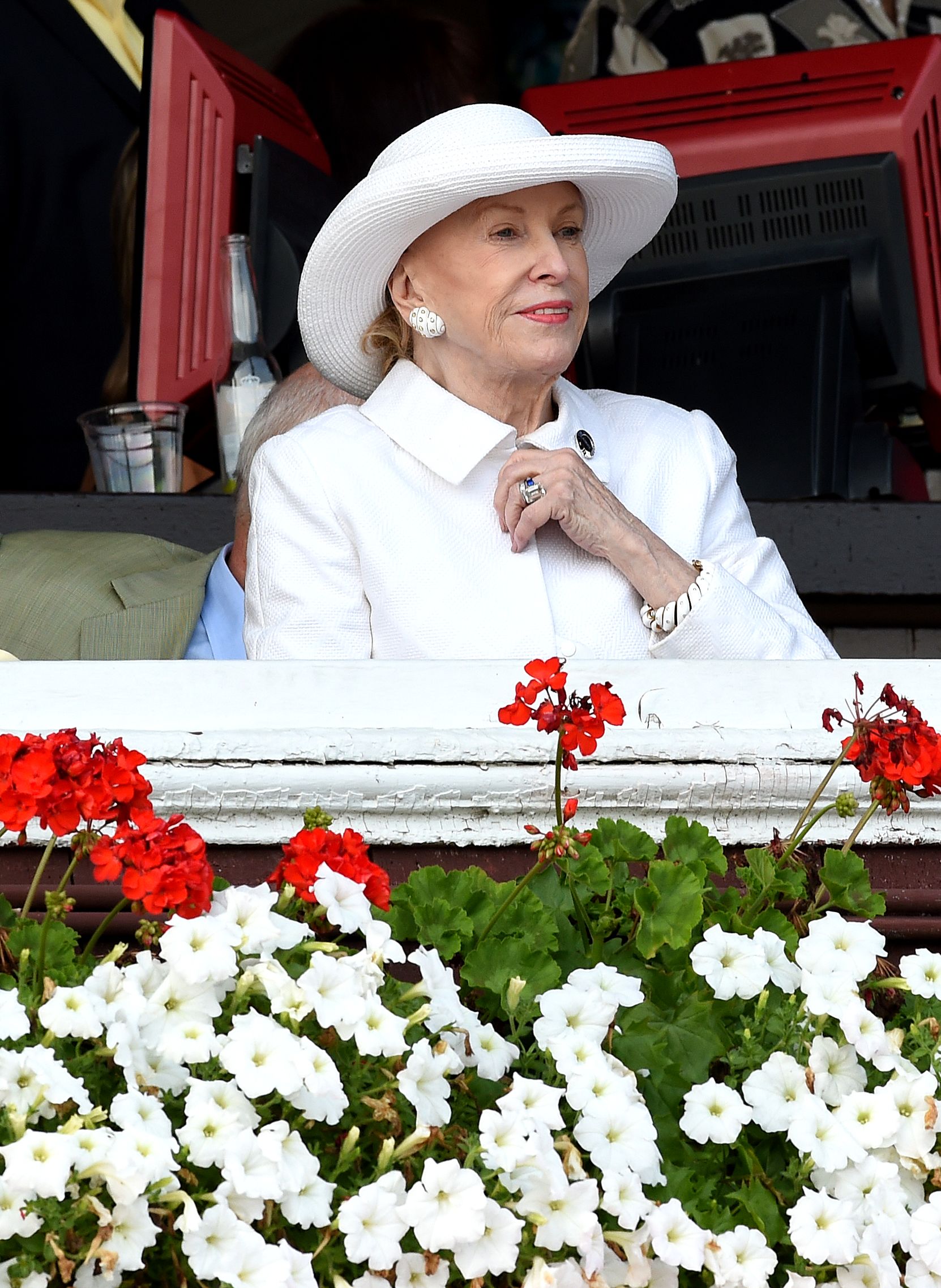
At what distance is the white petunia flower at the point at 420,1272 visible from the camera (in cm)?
74

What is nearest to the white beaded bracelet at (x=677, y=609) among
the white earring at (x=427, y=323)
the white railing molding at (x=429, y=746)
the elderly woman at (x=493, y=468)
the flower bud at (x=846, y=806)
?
the elderly woman at (x=493, y=468)

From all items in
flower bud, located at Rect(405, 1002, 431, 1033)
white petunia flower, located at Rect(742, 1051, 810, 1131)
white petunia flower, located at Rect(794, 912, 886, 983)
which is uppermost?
flower bud, located at Rect(405, 1002, 431, 1033)

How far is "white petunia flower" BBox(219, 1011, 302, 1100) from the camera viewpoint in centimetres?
73

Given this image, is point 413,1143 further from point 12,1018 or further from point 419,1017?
point 12,1018

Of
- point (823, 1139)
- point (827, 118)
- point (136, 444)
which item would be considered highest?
point (827, 118)

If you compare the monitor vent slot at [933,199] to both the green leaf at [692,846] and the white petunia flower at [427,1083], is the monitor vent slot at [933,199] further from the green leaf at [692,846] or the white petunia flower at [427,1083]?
the white petunia flower at [427,1083]

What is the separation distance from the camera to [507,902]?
0.85m

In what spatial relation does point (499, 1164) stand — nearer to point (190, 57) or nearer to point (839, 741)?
point (839, 741)

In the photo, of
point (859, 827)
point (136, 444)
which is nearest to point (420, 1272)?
point (859, 827)

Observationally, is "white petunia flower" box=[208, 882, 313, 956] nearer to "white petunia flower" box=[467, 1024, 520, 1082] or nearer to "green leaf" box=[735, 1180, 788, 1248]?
"white petunia flower" box=[467, 1024, 520, 1082]

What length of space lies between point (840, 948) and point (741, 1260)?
174 mm

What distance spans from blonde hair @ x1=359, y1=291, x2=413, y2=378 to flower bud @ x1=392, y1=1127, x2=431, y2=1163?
1.23 metres

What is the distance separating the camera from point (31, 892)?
86cm

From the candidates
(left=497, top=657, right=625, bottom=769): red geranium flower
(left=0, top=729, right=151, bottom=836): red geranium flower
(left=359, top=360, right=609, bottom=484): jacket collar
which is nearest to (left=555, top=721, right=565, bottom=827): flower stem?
(left=497, top=657, right=625, bottom=769): red geranium flower
